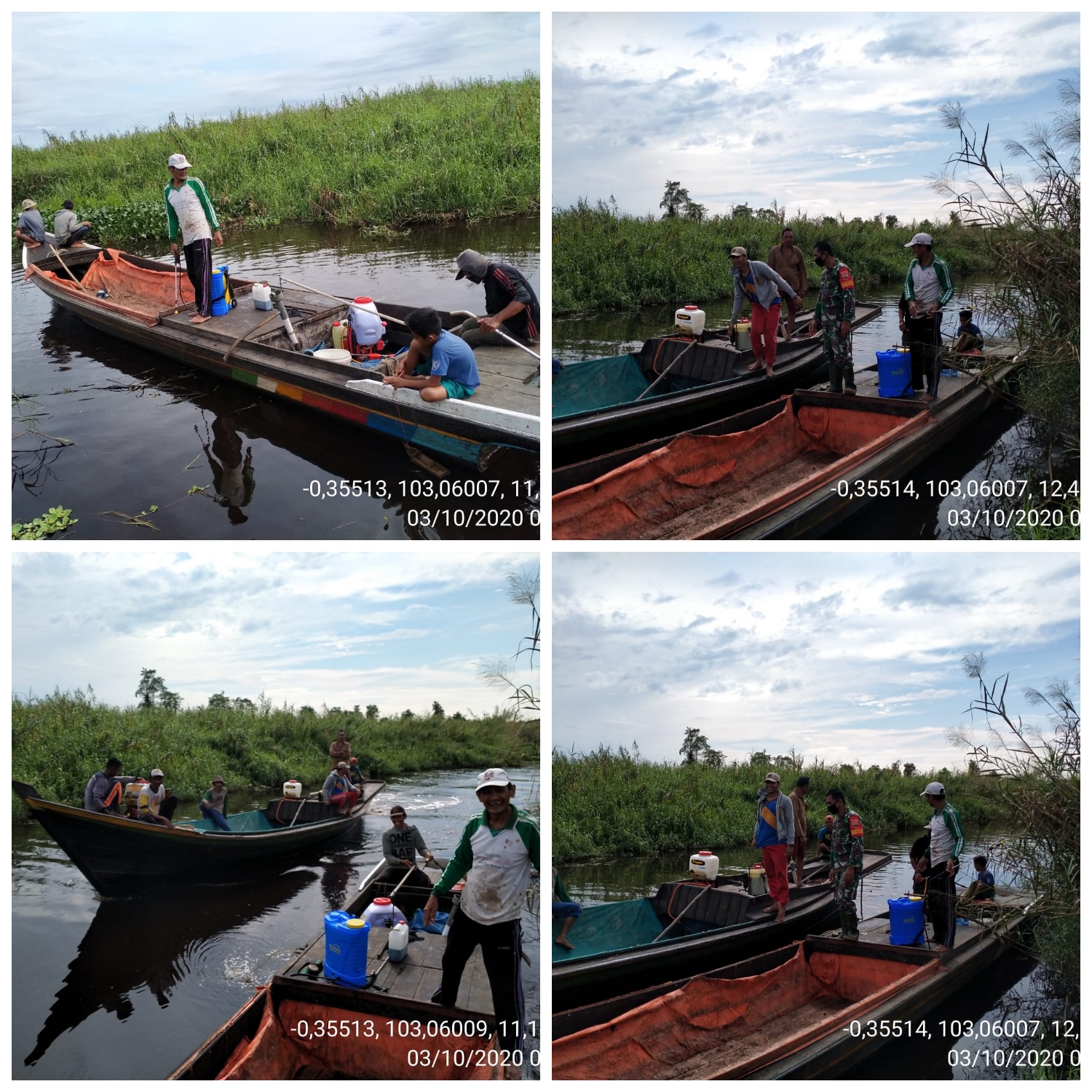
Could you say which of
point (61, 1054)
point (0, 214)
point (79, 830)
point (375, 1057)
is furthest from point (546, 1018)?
point (0, 214)

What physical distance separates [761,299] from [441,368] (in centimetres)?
271

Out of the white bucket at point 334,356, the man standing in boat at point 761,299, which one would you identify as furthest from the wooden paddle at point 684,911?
the white bucket at point 334,356

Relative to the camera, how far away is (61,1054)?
182 inches

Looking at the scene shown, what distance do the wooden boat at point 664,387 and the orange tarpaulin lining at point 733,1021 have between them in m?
3.33

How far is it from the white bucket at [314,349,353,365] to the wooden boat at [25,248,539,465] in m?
0.04

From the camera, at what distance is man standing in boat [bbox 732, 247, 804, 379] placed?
6290 mm

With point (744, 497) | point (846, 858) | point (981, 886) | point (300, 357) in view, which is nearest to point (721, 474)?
point (744, 497)

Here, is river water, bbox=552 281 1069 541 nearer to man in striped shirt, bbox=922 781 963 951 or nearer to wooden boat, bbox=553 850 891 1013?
man in striped shirt, bbox=922 781 963 951

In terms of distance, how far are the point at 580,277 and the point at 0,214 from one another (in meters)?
9.20

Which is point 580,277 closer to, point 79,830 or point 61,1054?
point 79,830

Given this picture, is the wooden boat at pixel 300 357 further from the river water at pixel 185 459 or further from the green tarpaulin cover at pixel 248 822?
the green tarpaulin cover at pixel 248 822

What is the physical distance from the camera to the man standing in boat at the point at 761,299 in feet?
20.6

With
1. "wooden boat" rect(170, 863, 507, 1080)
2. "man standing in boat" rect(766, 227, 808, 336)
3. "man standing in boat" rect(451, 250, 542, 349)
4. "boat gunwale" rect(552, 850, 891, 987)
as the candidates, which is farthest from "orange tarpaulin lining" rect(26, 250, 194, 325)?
"boat gunwale" rect(552, 850, 891, 987)

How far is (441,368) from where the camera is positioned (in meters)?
5.04
